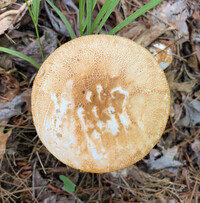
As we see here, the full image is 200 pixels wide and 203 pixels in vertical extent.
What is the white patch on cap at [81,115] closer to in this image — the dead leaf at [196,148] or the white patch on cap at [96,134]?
the white patch on cap at [96,134]

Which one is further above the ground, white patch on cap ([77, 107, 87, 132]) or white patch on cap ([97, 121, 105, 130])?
white patch on cap ([77, 107, 87, 132])

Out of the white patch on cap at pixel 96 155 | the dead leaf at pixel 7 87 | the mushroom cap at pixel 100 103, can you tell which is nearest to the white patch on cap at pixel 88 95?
the mushroom cap at pixel 100 103

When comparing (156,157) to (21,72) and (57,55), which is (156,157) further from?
(21,72)

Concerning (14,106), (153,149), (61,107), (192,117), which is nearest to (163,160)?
(153,149)

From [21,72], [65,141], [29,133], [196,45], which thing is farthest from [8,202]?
[196,45]

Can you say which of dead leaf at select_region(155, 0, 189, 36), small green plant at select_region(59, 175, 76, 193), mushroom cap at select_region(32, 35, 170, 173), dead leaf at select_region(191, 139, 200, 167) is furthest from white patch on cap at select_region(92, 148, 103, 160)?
dead leaf at select_region(155, 0, 189, 36)

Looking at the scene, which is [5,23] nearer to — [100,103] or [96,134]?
[100,103]

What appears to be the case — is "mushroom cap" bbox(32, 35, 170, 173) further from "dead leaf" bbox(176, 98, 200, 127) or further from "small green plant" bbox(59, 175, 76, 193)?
"dead leaf" bbox(176, 98, 200, 127)

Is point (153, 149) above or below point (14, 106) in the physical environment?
below
